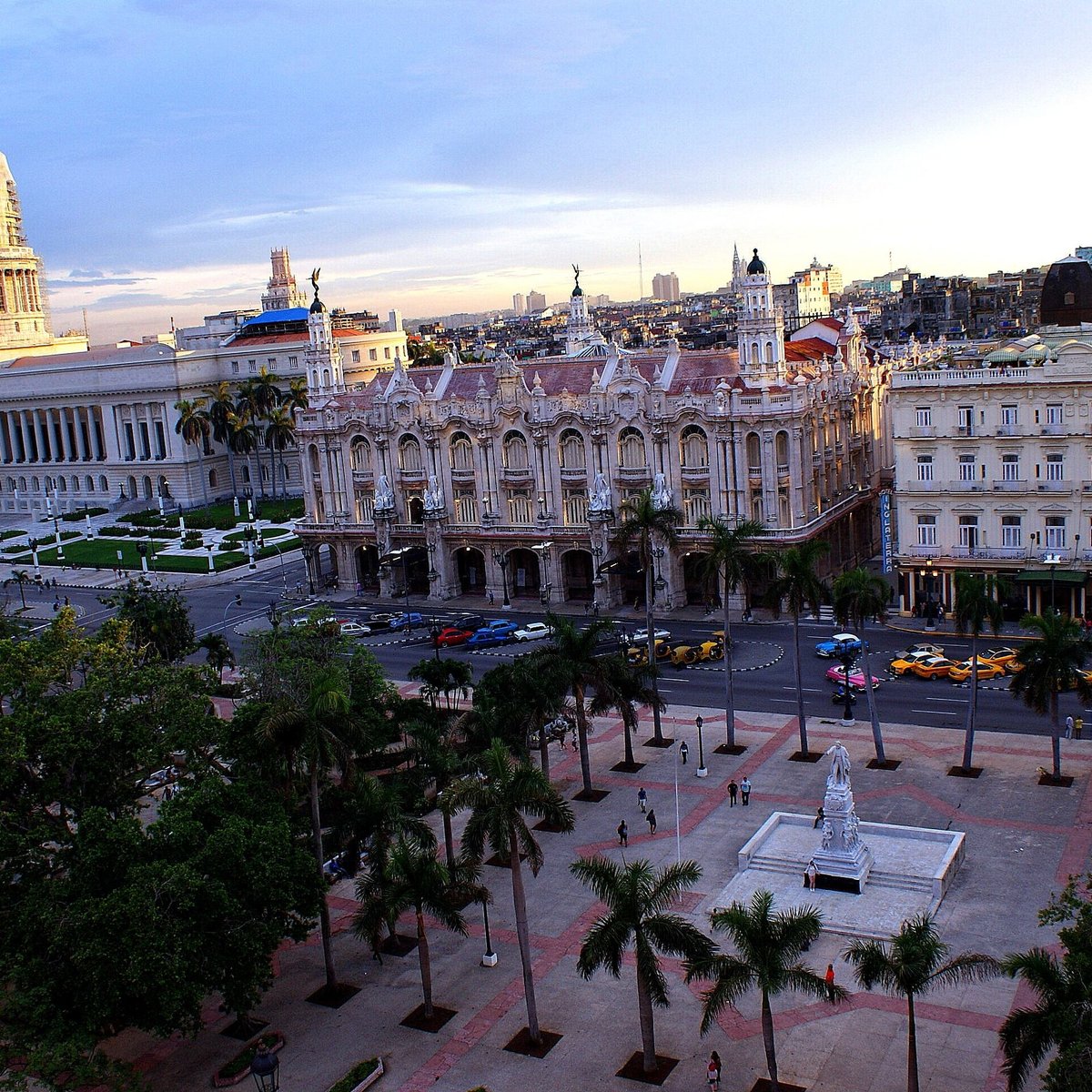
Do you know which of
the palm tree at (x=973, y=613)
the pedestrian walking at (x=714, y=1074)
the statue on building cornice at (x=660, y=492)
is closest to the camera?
the pedestrian walking at (x=714, y=1074)

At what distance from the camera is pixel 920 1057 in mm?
34500

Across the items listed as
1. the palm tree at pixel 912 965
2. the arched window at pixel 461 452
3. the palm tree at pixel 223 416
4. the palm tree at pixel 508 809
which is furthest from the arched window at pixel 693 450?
the palm tree at pixel 223 416

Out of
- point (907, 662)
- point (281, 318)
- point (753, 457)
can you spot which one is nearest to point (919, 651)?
point (907, 662)

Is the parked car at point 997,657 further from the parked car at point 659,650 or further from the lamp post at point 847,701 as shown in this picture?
the parked car at point 659,650

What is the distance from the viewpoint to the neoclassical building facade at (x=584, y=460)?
8469 cm

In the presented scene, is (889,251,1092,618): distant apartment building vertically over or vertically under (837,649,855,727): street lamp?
over

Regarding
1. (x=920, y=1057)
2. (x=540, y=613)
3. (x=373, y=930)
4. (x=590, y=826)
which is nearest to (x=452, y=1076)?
(x=373, y=930)

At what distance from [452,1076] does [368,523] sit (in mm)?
67551

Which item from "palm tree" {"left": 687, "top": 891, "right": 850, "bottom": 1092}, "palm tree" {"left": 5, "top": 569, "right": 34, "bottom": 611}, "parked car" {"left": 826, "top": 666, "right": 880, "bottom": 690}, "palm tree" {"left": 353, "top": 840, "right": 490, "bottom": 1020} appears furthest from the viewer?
"palm tree" {"left": 5, "top": 569, "right": 34, "bottom": 611}

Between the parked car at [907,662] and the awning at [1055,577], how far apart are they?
28.2 ft

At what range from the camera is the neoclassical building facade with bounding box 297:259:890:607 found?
278ft

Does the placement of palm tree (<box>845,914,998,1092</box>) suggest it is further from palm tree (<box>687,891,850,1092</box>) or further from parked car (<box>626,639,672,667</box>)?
parked car (<box>626,639,672,667</box>)

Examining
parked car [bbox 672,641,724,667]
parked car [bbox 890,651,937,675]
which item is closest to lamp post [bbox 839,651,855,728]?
parked car [bbox 890,651,937,675]

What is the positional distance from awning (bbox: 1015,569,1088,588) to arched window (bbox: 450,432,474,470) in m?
Result: 40.4
